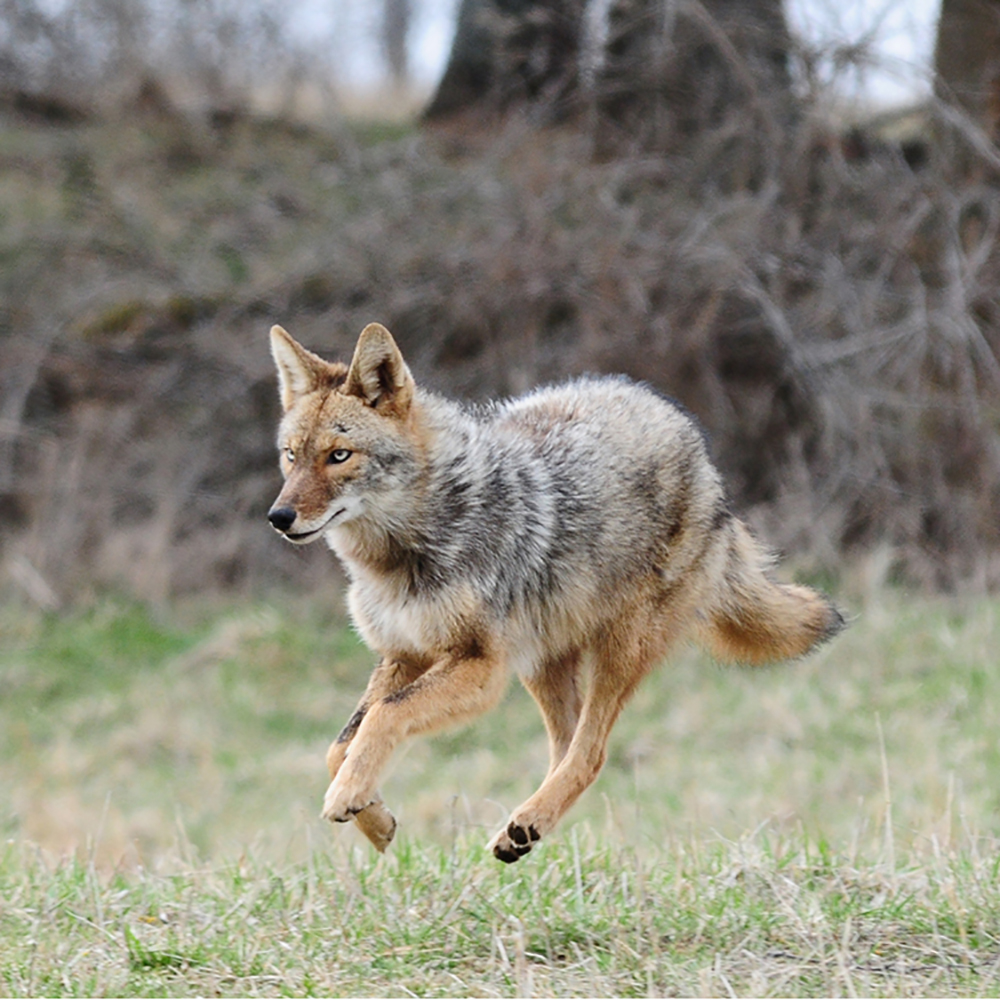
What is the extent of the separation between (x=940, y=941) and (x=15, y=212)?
46.2 ft

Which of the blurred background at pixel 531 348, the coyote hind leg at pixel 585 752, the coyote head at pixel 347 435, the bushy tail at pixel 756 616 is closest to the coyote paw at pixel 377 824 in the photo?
the coyote hind leg at pixel 585 752

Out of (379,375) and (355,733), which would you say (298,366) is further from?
(355,733)

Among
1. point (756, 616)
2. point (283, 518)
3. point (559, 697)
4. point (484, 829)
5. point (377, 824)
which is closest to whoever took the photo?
point (283, 518)

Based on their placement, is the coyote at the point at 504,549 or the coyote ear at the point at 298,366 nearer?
the coyote at the point at 504,549

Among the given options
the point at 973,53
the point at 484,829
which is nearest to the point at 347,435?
the point at 484,829

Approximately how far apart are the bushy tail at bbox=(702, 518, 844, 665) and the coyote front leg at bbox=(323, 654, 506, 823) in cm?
113

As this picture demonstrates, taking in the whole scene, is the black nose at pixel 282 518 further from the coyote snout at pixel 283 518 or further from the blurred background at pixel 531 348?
the blurred background at pixel 531 348

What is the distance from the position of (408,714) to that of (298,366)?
4.37 feet

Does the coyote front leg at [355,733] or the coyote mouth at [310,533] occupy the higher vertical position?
the coyote mouth at [310,533]

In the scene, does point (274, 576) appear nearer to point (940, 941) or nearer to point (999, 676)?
point (999, 676)

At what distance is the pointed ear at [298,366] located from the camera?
487 centimetres

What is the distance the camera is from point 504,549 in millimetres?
4848

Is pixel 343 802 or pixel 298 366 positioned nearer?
pixel 343 802

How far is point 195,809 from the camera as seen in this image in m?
9.91
